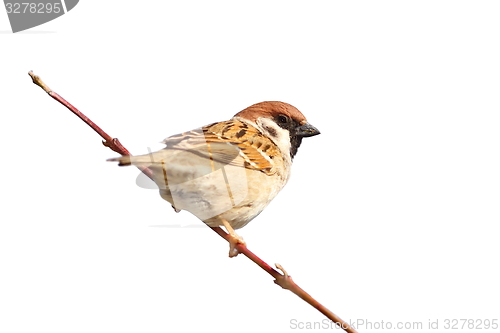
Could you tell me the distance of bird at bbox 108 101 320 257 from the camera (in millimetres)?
3768

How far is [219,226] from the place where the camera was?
409 cm

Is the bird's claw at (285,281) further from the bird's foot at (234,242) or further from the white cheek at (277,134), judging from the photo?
the white cheek at (277,134)

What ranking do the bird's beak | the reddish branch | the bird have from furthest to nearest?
1. the bird's beak
2. the bird
3. the reddish branch

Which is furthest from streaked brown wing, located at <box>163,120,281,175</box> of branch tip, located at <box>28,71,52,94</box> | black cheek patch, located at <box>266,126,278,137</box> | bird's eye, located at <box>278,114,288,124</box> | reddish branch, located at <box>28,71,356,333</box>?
branch tip, located at <box>28,71,52,94</box>

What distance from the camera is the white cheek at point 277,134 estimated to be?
186 inches

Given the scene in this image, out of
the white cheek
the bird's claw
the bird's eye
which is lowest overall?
the bird's claw

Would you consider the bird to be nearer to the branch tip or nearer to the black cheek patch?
the black cheek patch

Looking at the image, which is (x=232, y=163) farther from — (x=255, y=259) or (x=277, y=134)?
(x=255, y=259)

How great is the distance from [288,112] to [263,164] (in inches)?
24.5

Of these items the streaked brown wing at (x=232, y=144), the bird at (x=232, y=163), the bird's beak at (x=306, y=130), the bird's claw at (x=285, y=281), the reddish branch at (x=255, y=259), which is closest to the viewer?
the reddish branch at (x=255, y=259)

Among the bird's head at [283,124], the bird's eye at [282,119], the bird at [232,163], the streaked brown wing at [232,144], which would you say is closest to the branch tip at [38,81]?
the bird at [232,163]

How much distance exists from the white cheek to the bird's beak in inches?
4.4

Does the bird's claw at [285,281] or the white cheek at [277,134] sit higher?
the white cheek at [277,134]

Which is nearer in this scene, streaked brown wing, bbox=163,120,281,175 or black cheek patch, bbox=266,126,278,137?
streaked brown wing, bbox=163,120,281,175
